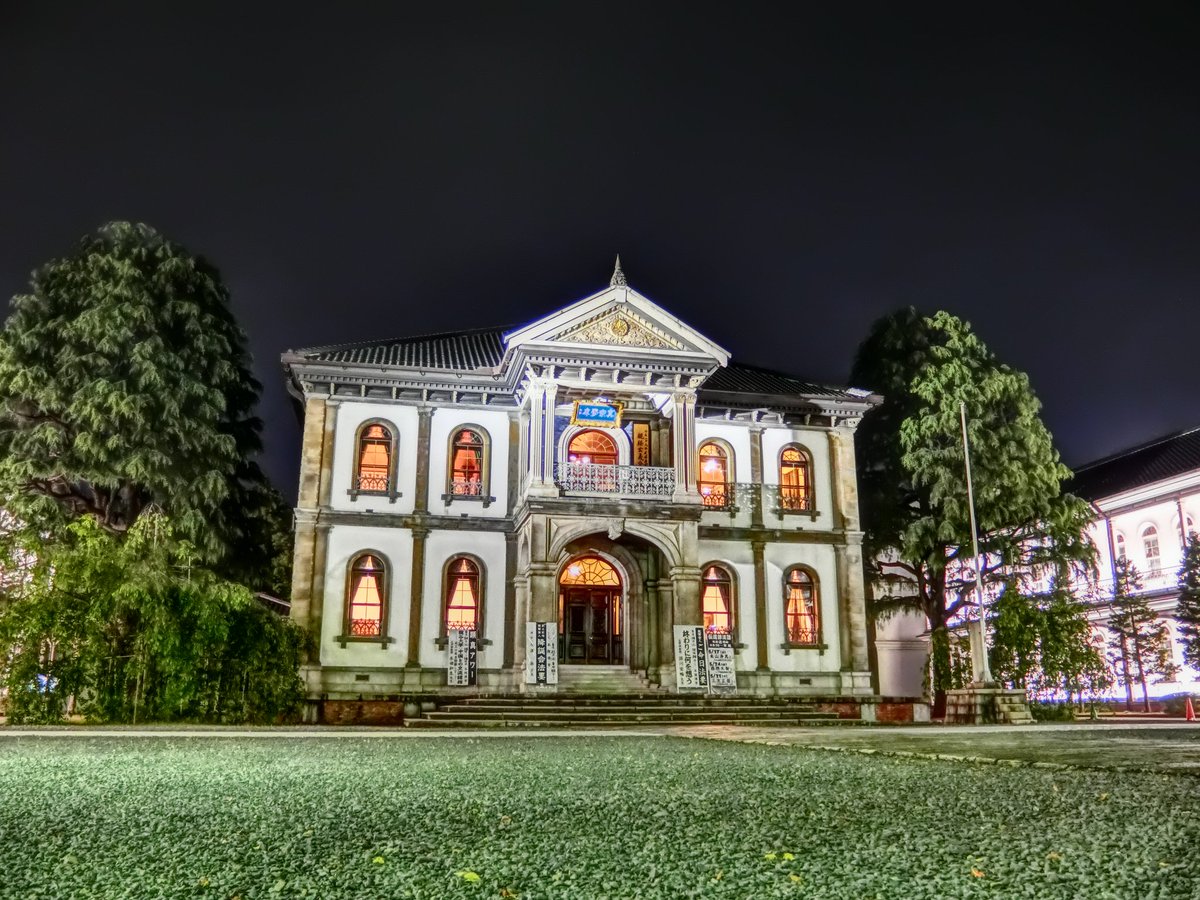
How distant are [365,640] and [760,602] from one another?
947 centimetres

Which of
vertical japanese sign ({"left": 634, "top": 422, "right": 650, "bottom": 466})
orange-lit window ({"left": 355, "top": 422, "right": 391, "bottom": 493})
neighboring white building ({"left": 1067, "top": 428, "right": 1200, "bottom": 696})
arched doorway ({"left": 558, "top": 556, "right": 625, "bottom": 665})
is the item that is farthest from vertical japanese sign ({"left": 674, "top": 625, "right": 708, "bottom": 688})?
neighboring white building ({"left": 1067, "top": 428, "right": 1200, "bottom": 696})

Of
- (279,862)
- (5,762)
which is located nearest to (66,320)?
(5,762)

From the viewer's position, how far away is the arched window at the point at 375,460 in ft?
74.0

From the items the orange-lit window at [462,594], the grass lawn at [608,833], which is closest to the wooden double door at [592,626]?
the orange-lit window at [462,594]

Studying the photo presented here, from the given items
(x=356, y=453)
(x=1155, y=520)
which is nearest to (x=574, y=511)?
(x=356, y=453)

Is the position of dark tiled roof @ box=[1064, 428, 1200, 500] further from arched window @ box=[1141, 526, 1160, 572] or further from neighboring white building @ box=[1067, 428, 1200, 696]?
arched window @ box=[1141, 526, 1160, 572]

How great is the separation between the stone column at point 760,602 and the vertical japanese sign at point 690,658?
3238mm

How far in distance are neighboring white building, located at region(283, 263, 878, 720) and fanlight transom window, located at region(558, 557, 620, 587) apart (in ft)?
0.16

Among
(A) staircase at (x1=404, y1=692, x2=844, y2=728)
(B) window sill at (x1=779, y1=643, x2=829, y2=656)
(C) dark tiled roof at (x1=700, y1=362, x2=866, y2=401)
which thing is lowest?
(A) staircase at (x1=404, y1=692, x2=844, y2=728)

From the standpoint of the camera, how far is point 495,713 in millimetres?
18031

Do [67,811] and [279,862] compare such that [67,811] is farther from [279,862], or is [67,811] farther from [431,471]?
[431,471]

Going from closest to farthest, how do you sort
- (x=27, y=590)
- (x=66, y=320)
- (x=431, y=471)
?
1. (x=27, y=590)
2. (x=66, y=320)
3. (x=431, y=471)

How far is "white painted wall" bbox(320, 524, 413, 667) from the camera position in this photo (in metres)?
21.5

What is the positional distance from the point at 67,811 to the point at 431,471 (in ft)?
59.7
